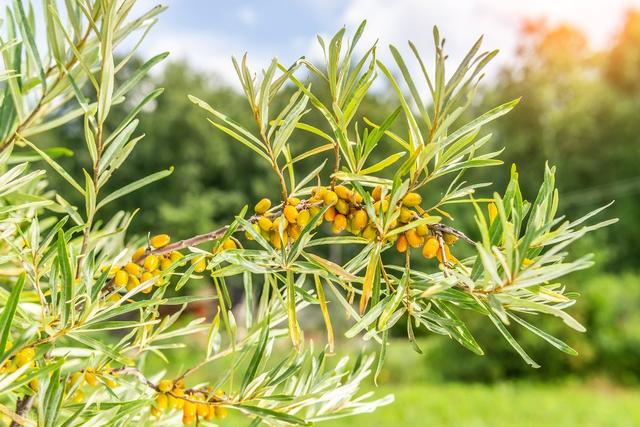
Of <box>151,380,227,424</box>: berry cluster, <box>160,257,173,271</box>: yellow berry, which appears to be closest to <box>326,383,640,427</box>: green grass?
<box>151,380,227,424</box>: berry cluster

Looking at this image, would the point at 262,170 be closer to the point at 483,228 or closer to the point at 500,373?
the point at 500,373

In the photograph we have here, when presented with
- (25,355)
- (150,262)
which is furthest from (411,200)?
(25,355)

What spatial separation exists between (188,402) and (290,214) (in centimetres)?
21

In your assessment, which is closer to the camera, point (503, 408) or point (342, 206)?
point (342, 206)

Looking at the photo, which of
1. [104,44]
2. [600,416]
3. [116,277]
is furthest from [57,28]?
[600,416]

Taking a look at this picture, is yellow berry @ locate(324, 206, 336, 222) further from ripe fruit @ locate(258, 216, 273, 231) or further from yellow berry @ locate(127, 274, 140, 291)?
yellow berry @ locate(127, 274, 140, 291)

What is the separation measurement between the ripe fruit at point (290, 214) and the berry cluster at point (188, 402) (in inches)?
7.6

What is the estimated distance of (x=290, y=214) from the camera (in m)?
0.40

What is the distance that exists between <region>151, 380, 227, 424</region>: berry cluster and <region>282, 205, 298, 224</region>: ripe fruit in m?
0.19

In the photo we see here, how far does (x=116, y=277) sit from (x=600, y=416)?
4.16 m

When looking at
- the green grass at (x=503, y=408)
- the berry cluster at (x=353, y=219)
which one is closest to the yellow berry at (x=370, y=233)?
the berry cluster at (x=353, y=219)

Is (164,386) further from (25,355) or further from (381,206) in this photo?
(381,206)

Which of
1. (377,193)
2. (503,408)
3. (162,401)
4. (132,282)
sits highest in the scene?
(377,193)

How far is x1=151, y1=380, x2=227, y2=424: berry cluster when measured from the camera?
0.50m
